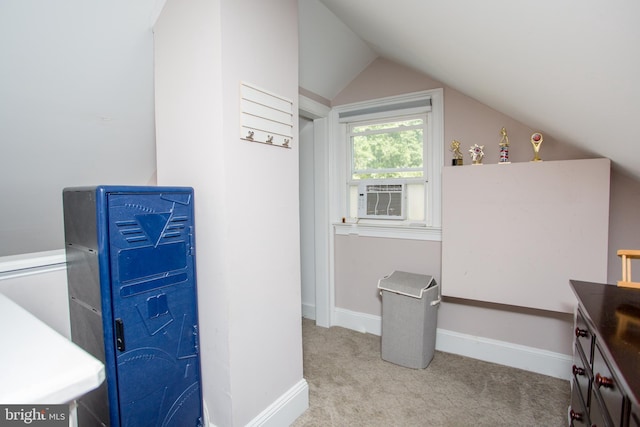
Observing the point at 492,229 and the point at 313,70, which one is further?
the point at 313,70

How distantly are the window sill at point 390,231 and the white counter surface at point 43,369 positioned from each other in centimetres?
240

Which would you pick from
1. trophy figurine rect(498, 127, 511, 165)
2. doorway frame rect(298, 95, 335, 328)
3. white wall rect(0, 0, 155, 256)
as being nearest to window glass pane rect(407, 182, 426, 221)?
trophy figurine rect(498, 127, 511, 165)

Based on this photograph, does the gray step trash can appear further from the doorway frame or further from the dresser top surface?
the dresser top surface

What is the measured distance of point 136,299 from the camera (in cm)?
124

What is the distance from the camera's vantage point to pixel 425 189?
2652mm

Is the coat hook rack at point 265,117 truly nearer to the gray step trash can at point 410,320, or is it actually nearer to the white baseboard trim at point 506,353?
the gray step trash can at point 410,320

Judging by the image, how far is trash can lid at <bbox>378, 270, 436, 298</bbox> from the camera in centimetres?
229

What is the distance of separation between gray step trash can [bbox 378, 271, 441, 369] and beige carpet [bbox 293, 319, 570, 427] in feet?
0.29

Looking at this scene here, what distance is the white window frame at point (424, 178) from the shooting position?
101 inches

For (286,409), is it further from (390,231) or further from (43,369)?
(390,231)

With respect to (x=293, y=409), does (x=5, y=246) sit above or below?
above

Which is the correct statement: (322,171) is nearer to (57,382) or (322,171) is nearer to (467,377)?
(467,377)

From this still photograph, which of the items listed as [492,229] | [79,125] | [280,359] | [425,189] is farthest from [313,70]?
[280,359]

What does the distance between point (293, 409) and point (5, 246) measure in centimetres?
235
